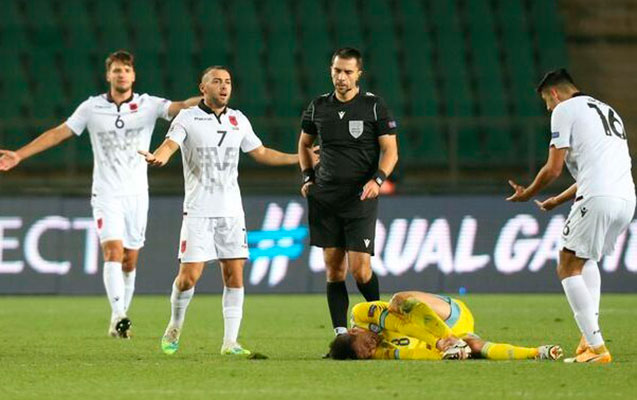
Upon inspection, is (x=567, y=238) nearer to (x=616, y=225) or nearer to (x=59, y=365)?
(x=616, y=225)

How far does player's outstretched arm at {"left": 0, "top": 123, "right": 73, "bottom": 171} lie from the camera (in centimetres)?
1082

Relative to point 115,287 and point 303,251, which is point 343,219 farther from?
point 303,251

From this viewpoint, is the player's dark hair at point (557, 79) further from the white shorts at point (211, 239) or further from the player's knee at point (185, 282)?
the player's knee at point (185, 282)

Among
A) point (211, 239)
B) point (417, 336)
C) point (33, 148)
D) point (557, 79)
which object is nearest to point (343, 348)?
point (417, 336)

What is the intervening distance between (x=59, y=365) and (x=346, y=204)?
2.32 metres

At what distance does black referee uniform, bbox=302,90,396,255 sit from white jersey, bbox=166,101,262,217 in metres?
0.62

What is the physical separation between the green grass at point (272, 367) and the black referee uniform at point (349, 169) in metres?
0.86

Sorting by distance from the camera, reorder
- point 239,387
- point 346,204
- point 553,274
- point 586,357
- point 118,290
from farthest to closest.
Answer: point 553,274
point 118,290
point 346,204
point 586,357
point 239,387

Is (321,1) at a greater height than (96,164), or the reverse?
(321,1)

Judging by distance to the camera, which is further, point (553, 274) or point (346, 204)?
point (553, 274)

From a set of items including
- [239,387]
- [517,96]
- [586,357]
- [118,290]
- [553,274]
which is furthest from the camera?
[517,96]

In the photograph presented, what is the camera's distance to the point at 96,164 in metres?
12.5

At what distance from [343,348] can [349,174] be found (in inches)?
58.9

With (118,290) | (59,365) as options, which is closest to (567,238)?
(59,365)
